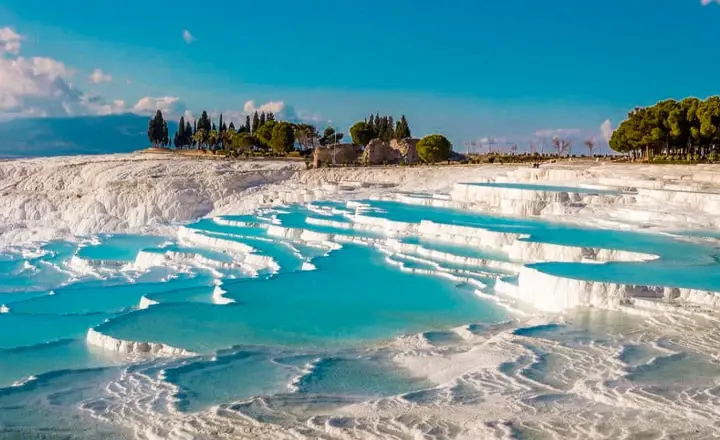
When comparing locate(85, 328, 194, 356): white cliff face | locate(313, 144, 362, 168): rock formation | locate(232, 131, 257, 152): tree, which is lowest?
locate(85, 328, 194, 356): white cliff face

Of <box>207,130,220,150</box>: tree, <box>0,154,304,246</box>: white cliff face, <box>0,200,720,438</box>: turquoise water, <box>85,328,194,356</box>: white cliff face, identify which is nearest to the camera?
<box>0,200,720,438</box>: turquoise water

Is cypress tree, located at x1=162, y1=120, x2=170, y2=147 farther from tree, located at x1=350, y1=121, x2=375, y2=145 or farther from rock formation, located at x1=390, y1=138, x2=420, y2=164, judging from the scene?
rock formation, located at x1=390, y1=138, x2=420, y2=164

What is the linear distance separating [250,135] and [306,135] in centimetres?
619

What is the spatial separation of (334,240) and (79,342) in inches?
344

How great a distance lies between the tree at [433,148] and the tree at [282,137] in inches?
380

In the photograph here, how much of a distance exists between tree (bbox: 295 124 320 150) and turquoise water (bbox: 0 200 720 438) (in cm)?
2947

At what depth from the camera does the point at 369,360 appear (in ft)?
26.4

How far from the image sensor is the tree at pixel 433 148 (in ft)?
131

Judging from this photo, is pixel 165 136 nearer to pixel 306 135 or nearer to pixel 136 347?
pixel 306 135

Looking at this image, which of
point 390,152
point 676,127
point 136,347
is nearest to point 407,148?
point 390,152

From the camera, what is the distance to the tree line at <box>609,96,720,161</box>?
30.3m

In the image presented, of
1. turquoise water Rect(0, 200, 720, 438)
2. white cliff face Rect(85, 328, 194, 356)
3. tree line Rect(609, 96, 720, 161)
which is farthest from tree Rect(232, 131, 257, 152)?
white cliff face Rect(85, 328, 194, 356)

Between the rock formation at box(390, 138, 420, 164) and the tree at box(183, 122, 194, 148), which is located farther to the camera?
the tree at box(183, 122, 194, 148)

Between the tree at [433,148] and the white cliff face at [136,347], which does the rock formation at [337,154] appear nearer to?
the tree at [433,148]
